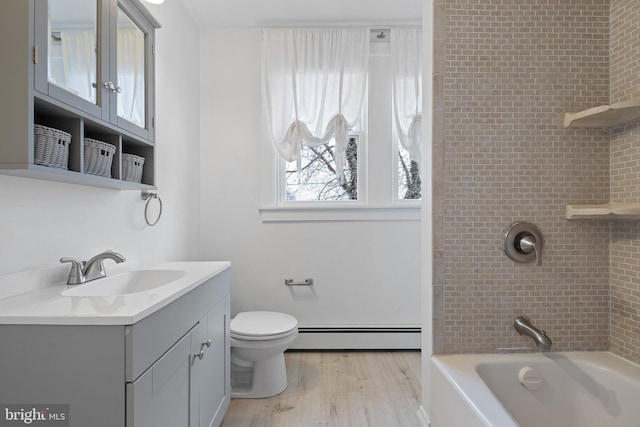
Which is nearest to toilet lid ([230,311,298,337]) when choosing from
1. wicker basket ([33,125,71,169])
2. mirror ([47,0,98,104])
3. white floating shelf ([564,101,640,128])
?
wicker basket ([33,125,71,169])

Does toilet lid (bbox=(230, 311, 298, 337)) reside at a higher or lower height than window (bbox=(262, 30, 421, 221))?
lower

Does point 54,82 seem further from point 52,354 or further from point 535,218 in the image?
point 535,218

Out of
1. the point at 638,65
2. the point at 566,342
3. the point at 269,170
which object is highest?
the point at 638,65

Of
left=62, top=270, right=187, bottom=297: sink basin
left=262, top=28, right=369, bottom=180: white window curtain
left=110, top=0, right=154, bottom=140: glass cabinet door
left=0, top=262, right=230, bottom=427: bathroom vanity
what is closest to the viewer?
left=0, top=262, right=230, bottom=427: bathroom vanity

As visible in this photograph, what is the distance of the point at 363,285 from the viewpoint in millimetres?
2705

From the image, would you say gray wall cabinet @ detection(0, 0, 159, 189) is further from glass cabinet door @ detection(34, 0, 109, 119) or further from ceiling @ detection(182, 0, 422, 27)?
ceiling @ detection(182, 0, 422, 27)

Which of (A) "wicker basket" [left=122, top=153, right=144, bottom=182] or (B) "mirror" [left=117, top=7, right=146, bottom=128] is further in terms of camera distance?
(A) "wicker basket" [left=122, top=153, right=144, bottom=182]

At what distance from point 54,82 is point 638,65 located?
2.13 metres

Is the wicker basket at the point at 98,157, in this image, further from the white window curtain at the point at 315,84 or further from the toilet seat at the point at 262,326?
the white window curtain at the point at 315,84

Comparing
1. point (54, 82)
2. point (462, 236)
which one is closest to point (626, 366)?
point (462, 236)

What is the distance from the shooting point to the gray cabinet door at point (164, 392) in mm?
917

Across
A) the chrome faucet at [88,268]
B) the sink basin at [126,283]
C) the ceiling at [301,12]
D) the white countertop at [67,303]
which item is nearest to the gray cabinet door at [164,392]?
the white countertop at [67,303]

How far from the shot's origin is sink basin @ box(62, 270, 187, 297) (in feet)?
4.11

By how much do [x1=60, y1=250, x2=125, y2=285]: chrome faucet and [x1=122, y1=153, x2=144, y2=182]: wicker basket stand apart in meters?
0.35
